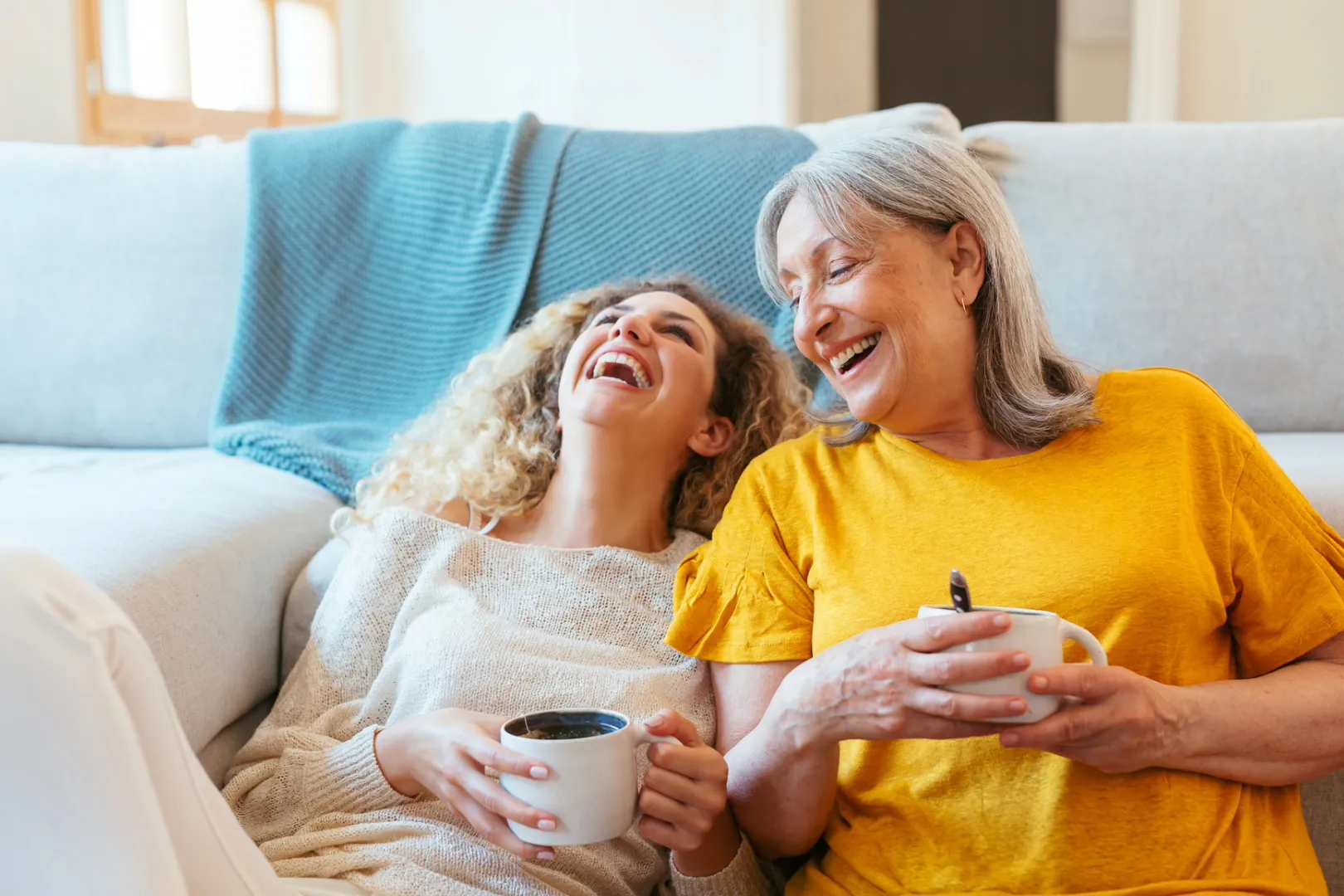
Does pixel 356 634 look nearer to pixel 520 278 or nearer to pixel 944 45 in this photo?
pixel 520 278

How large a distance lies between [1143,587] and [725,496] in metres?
0.58

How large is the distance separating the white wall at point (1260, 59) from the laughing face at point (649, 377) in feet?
9.67

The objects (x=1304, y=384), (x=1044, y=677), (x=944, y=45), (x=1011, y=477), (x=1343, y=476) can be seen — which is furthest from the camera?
(x=944, y=45)

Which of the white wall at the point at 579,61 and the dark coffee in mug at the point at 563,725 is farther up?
the white wall at the point at 579,61

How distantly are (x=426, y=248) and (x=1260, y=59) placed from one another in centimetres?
296

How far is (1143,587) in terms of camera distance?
40.0 inches

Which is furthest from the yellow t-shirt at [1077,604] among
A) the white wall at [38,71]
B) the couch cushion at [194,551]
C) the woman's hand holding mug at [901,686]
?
the white wall at [38,71]

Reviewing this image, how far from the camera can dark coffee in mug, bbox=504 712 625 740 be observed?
916 millimetres

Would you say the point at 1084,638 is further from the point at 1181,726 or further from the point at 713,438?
the point at 713,438

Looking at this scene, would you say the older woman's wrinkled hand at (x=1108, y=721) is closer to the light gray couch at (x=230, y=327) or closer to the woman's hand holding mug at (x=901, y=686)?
the woman's hand holding mug at (x=901, y=686)

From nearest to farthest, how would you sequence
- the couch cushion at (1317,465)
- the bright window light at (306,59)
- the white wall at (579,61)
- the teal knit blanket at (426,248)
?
the couch cushion at (1317,465) → the teal knit blanket at (426,248) → the bright window light at (306,59) → the white wall at (579,61)

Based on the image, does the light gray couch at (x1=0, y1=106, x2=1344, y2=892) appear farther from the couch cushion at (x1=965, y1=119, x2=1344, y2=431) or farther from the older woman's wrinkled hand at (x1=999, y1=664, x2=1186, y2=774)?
the older woman's wrinkled hand at (x1=999, y1=664, x2=1186, y2=774)

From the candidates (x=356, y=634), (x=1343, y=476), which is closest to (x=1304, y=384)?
(x=1343, y=476)

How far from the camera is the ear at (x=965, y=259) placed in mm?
1165
